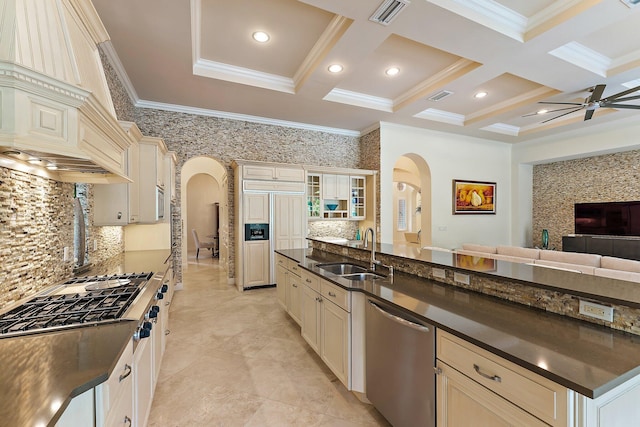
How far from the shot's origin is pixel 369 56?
3.72 m

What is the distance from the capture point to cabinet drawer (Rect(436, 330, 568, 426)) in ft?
3.09

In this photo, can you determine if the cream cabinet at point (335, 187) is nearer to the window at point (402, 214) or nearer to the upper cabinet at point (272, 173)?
the upper cabinet at point (272, 173)

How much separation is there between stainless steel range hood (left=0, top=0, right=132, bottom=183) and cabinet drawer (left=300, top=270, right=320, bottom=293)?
6.08 ft

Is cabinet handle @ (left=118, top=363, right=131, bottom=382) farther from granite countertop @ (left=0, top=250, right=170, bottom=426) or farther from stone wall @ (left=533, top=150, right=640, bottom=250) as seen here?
stone wall @ (left=533, top=150, right=640, bottom=250)

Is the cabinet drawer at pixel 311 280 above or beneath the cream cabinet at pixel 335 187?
beneath

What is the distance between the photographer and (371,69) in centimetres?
407

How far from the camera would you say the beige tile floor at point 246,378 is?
1.99m

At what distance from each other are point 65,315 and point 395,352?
5.89 ft

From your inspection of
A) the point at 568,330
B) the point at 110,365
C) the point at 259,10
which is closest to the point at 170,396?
the point at 110,365

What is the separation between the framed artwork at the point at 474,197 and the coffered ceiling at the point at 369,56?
5.60 feet

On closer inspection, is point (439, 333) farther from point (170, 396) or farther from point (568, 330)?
point (170, 396)

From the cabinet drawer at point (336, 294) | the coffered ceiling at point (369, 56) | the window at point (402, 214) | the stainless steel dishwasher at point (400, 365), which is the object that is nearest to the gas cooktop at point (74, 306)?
the cabinet drawer at point (336, 294)

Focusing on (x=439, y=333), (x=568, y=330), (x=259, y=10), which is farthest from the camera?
(x=259, y=10)

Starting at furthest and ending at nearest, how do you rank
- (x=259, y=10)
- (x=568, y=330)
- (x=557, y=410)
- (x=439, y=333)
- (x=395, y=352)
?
(x=259, y=10)
(x=395, y=352)
(x=439, y=333)
(x=568, y=330)
(x=557, y=410)
